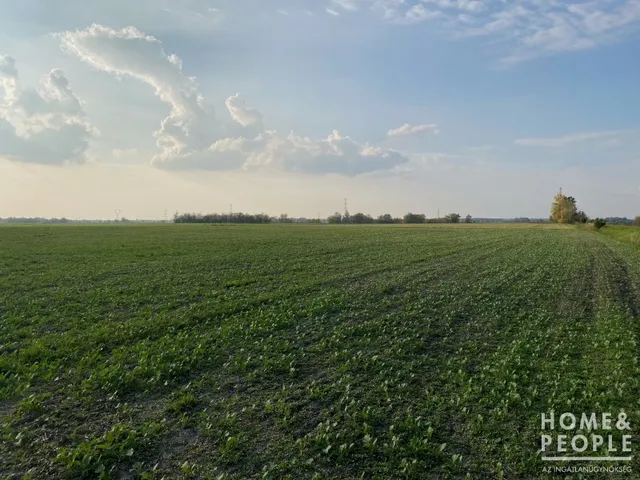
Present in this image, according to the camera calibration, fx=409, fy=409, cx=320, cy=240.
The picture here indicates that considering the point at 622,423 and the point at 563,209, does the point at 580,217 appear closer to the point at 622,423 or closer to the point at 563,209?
the point at 563,209

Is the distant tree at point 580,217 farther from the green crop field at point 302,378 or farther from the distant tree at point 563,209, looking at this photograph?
the green crop field at point 302,378

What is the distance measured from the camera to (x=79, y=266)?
93.2 feet

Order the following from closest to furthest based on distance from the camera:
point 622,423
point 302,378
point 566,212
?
point 622,423
point 302,378
point 566,212

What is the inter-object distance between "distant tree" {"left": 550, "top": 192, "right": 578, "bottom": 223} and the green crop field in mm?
151410

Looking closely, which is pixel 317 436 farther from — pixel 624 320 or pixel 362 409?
pixel 624 320

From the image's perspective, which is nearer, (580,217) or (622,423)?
(622,423)

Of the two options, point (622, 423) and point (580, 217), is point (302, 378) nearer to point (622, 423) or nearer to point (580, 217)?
point (622, 423)

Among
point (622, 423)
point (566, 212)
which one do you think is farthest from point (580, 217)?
point (622, 423)

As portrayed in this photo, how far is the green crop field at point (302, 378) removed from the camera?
6379 millimetres

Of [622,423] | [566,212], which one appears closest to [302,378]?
[622,423]

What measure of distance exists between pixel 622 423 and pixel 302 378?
6.19 m

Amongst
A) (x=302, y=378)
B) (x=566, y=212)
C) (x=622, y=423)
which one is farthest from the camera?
(x=566, y=212)

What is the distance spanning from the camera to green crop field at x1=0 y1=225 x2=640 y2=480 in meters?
6.38

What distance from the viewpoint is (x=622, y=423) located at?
7355 mm
